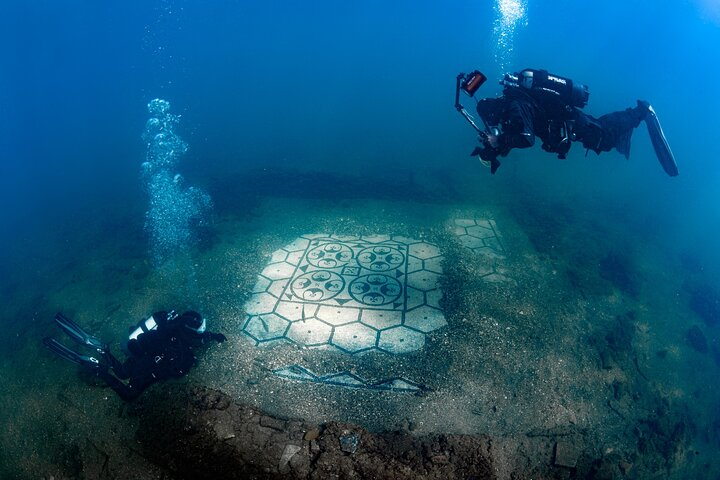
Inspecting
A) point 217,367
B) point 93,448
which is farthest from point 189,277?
point 93,448

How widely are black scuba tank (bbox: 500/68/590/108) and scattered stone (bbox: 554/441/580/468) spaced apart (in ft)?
18.0

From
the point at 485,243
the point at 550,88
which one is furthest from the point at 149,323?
the point at 485,243

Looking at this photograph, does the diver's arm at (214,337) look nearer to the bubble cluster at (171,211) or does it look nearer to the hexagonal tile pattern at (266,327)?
the hexagonal tile pattern at (266,327)

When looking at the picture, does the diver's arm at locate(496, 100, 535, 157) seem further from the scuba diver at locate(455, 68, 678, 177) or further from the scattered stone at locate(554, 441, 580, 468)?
the scattered stone at locate(554, 441, 580, 468)

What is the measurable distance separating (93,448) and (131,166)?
23.6 metres

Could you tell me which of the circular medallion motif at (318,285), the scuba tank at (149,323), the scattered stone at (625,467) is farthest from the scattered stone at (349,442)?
the scattered stone at (625,467)

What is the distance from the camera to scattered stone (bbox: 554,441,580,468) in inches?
228

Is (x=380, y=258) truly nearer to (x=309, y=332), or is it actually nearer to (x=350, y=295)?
(x=350, y=295)

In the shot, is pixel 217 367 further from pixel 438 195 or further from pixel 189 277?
pixel 438 195

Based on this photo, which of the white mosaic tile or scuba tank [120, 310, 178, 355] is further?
the white mosaic tile

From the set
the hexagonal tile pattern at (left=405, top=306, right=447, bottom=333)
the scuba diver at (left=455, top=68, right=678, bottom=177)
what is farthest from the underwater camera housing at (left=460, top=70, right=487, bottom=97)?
the hexagonal tile pattern at (left=405, top=306, right=447, bottom=333)

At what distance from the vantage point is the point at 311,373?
6957mm

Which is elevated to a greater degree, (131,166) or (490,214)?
(490,214)

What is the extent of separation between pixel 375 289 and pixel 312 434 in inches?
158
